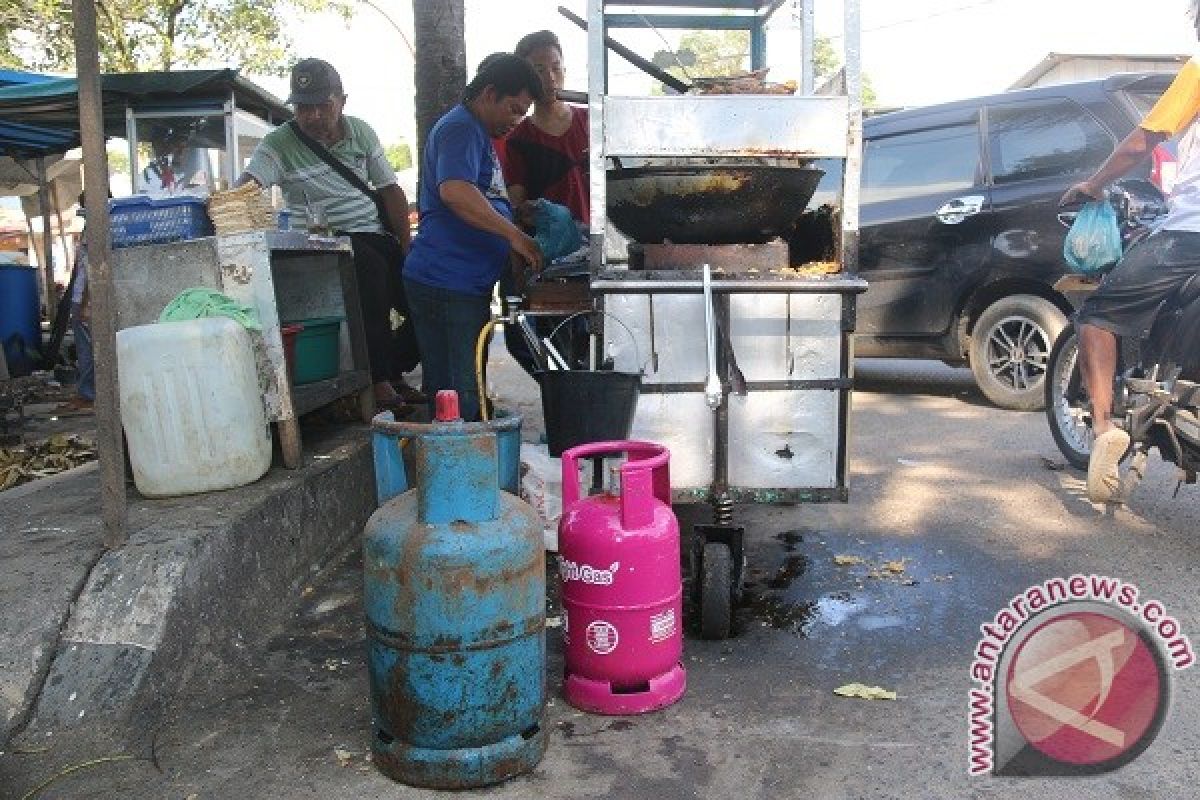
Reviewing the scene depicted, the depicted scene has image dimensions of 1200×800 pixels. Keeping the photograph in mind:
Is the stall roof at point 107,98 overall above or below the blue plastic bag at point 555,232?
above

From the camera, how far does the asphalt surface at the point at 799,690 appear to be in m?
2.46

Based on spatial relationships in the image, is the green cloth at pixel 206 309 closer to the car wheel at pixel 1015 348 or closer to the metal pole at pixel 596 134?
the metal pole at pixel 596 134

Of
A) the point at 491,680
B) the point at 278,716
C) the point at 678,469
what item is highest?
the point at 678,469

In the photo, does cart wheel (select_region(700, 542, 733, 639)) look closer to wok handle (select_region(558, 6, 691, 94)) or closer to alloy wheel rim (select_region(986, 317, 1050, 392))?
wok handle (select_region(558, 6, 691, 94))

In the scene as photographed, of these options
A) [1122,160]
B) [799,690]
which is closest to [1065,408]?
[1122,160]

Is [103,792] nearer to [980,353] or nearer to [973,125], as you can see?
[980,353]

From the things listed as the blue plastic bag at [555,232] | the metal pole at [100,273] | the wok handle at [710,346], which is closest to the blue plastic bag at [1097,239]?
the wok handle at [710,346]

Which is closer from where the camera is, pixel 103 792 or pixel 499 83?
pixel 103 792

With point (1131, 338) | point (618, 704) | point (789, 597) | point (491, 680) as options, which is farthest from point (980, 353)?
point (491, 680)

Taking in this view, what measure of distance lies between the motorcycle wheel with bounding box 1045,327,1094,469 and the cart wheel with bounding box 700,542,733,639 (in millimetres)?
2622

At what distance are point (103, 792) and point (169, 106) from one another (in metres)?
10.1

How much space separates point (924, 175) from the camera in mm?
7133

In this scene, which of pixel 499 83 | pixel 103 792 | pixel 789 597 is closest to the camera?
pixel 103 792

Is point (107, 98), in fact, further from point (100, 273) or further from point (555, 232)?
point (100, 273)
